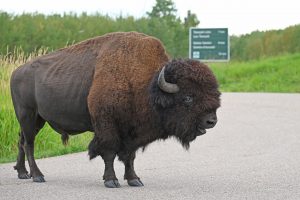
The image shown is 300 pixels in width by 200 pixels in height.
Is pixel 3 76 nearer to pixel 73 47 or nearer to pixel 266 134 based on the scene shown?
pixel 266 134

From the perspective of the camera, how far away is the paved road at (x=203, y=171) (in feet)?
30.4

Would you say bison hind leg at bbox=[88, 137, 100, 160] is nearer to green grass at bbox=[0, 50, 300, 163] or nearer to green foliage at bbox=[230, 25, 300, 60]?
green grass at bbox=[0, 50, 300, 163]

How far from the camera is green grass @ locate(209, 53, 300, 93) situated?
109 feet

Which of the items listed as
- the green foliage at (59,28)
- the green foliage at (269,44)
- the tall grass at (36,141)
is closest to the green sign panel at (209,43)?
the green foliage at (269,44)

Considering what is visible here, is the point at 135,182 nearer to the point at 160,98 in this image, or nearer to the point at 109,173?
the point at 109,173

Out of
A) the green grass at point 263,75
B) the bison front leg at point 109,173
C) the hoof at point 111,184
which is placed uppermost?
the bison front leg at point 109,173

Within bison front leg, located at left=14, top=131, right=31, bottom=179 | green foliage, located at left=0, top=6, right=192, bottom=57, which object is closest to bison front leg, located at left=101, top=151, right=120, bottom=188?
bison front leg, located at left=14, top=131, right=31, bottom=179

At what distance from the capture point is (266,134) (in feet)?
53.9

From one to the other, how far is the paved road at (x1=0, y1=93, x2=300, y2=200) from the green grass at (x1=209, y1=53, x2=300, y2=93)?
1481 centimetres

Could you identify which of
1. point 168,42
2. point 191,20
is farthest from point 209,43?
point 191,20

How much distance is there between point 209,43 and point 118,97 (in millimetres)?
35380

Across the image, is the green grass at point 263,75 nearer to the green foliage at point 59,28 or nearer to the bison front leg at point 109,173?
the green foliage at point 59,28

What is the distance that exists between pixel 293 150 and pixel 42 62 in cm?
502

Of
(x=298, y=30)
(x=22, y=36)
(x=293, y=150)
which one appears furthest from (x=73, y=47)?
(x=298, y=30)
